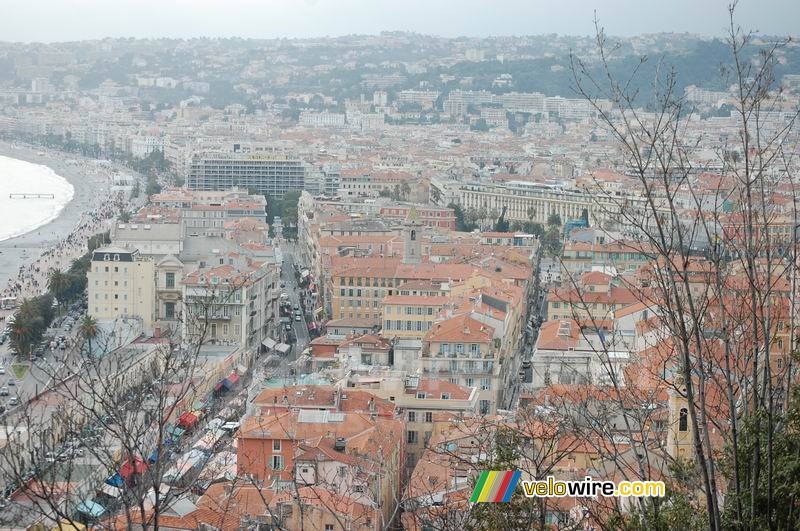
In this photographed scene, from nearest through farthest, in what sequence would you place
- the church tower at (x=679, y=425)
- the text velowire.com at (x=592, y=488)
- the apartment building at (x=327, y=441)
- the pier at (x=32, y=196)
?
1. the text velowire.com at (x=592, y=488)
2. the church tower at (x=679, y=425)
3. the apartment building at (x=327, y=441)
4. the pier at (x=32, y=196)

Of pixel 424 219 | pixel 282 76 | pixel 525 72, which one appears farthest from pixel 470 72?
pixel 424 219

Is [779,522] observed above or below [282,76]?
above

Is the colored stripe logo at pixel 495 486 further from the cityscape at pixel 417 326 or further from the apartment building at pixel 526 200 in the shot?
the apartment building at pixel 526 200

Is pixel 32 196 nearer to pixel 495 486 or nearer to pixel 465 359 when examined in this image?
pixel 465 359

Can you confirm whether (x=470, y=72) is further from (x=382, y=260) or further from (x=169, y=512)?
(x=169, y=512)

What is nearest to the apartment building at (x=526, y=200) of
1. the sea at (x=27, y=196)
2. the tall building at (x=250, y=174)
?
the tall building at (x=250, y=174)

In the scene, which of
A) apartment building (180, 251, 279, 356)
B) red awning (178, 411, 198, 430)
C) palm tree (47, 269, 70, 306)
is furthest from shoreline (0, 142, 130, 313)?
red awning (178, 411, 198, 430)
